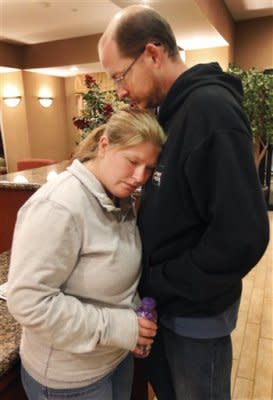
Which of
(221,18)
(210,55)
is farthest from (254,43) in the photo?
(221,18)

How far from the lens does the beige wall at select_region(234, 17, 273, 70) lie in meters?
5.27

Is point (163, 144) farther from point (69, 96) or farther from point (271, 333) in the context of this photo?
point (69, 96)

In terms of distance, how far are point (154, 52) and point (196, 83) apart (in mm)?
172

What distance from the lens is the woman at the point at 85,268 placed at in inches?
28.6

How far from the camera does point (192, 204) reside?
867 mm

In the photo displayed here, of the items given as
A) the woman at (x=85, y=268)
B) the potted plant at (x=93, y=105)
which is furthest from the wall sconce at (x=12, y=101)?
the woman at (x=85, y=268)

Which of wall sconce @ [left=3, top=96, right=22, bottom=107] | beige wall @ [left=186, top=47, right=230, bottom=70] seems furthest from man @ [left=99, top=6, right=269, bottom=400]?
wall sconce @ [left=3, top=96, right=22, bottom=107]

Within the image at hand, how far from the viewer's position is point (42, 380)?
0.83 metres

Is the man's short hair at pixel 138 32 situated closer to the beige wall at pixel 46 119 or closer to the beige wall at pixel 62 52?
the beige wall at pixel 62 52

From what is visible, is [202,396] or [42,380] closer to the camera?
[42,380]

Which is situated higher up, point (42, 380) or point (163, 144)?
point (163, 144)

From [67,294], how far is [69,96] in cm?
747

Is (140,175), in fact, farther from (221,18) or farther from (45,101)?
(45,101)

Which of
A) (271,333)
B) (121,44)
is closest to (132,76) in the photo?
(121,44)
